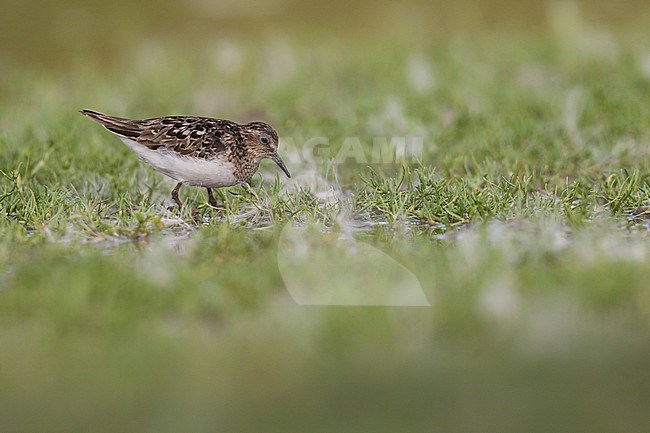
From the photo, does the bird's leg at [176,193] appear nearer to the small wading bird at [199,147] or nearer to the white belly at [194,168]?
the small wading bird at [199,147]

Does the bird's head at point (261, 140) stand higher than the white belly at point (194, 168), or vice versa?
the bird's head at point (261, 140)

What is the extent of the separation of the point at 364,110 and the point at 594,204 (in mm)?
3760

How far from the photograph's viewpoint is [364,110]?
35.3 ft

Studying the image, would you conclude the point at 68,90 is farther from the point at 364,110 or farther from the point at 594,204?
the point at 594,204

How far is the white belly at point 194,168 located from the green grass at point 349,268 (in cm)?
21

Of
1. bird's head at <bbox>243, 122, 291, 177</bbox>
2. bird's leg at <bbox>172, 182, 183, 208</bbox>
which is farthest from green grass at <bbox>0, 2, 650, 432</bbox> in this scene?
bird's head at <bbox>243, 122, 291, 177</bbox>

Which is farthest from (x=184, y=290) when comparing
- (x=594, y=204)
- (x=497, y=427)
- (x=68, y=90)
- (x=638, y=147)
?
(x=68, y=90)

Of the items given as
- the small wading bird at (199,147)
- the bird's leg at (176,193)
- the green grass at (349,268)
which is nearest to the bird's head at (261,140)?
the small wading bird at (199,147)

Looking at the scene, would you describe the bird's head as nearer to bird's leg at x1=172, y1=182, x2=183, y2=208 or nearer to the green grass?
the green grass

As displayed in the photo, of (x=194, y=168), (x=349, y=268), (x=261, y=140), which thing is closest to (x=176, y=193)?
(x=194, y=168)

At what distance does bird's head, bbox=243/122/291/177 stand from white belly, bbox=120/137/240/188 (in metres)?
0.34

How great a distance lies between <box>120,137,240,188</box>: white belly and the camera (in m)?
7.56

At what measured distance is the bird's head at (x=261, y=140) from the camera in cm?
796

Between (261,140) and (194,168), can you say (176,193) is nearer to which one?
(194,168)
